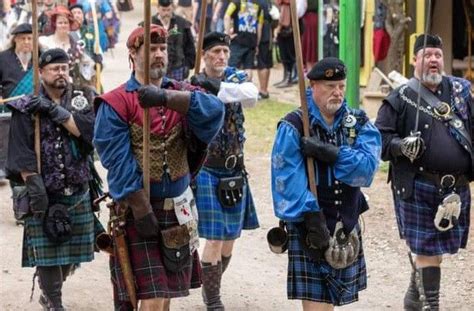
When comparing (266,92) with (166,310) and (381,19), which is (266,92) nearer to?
(381,19)

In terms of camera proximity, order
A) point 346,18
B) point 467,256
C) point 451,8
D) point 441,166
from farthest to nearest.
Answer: point 451,8 < point 346,18 < point 467,256 < point 441,166

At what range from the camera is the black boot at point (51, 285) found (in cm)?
848

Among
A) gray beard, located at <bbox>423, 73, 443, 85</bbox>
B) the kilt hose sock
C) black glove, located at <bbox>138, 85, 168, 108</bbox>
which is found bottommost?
the kilt hose sock

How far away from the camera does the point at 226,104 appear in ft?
27.8

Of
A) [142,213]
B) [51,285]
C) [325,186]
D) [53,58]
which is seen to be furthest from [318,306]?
[53,58]

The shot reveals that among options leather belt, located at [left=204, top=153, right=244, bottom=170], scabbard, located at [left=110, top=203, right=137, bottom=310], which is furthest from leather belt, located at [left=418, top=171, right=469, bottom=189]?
scabbard, located at [left=110, top=203, right=137, bottom=310]

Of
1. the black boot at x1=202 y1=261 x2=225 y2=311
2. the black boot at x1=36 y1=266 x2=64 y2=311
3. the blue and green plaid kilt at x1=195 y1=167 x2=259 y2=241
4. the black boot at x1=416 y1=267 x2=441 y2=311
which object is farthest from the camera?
the black boot at x1=202 y1=261 x2=225 y2=311

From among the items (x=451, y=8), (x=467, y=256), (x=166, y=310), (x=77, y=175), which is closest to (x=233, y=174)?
(x=77, y=175)

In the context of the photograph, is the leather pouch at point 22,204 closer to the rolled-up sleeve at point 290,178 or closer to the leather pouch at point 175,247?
the leather pouch at point 175,247

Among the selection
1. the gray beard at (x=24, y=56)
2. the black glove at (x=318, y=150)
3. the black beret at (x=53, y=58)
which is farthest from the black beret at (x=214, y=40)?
the gray beard at (x=24, y=56)

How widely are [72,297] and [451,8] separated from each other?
10.5 m

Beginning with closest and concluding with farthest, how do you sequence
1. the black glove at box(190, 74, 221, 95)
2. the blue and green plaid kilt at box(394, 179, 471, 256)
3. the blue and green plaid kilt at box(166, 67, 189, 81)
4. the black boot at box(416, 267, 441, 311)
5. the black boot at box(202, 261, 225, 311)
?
the black glove at box(190, 74, 221, 95), the blue and green plaid kilt at box(394, 179, 471, 256), the black boot at box(416, 267, 441, 311), the black boot at box(202, 261, 225, 311), the blue and green plaid kilt at box(166, 67, 189, 81)

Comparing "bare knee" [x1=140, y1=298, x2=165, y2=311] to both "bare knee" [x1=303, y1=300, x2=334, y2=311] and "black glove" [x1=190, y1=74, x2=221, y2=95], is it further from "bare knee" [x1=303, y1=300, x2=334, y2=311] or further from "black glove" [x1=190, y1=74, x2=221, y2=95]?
"black glove" [x1=190, y1=74, x2=221, y2=95]

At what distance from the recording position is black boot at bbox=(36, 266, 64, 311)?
8477 millimetres
